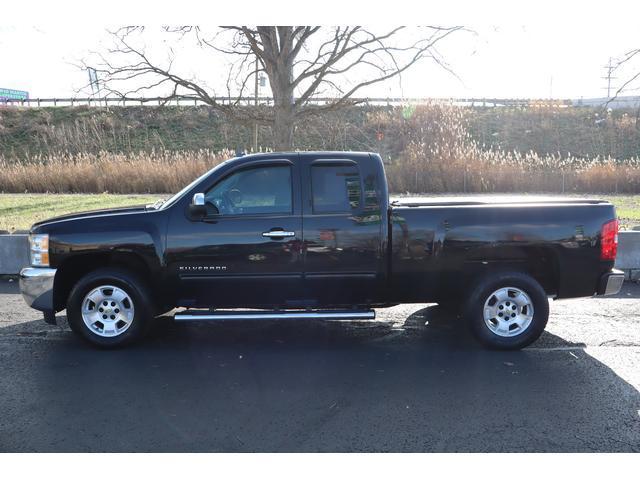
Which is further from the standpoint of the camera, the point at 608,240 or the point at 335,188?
the point at 335,188

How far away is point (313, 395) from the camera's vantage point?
171 inches

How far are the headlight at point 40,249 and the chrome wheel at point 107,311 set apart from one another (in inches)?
22.6

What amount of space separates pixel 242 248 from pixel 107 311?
152 cm

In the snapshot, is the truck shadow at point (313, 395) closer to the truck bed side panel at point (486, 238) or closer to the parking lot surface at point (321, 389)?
the parking lot surface at point (321, 389)

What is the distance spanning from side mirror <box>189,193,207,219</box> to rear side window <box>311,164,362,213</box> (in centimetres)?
110

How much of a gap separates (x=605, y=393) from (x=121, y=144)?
32159mm

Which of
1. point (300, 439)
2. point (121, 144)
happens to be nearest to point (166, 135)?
point (121, 144)

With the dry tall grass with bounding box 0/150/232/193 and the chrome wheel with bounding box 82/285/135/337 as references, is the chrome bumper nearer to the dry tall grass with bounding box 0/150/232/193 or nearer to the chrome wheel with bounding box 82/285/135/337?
the chrome wheel with bounding box 82/285/135/337

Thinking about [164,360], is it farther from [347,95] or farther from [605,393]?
[347,95]

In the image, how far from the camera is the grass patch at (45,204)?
11.9m

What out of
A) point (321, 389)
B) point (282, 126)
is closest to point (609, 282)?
point (321, 389)

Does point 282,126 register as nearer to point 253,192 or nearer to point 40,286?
point 253,192

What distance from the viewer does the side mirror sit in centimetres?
526

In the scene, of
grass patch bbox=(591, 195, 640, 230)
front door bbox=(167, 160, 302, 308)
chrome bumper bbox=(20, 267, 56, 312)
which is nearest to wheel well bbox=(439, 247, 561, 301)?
front door bbox=(167, 160, 302, 308)
